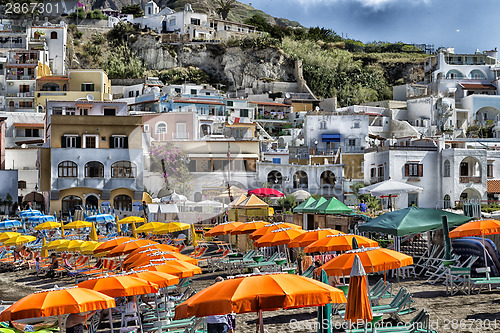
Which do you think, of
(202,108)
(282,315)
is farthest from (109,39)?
(282,315)

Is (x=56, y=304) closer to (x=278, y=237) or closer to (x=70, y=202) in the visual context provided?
(x=278, y=237)

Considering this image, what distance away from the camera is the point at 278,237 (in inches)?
784

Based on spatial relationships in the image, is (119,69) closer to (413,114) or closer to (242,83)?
(242,83)

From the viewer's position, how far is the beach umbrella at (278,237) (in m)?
19.7

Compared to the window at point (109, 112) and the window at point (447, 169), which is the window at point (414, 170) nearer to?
the window at point (447, 169)

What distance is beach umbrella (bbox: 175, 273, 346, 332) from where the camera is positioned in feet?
31.8

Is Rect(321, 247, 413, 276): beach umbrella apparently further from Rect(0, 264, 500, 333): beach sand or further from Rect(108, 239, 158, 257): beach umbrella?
Rect(108, 239, 158, 257): beach umbrella

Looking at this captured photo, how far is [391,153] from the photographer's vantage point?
4825 cm

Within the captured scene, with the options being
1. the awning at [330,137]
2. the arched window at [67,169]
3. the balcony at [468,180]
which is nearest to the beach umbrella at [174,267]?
the arched window at [67,169]

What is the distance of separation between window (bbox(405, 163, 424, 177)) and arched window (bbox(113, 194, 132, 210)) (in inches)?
819

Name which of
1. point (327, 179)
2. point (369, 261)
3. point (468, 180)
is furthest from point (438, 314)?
point (327, 179)

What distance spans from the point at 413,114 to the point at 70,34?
4763 centimetres

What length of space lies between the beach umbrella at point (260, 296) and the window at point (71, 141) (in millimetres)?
40593

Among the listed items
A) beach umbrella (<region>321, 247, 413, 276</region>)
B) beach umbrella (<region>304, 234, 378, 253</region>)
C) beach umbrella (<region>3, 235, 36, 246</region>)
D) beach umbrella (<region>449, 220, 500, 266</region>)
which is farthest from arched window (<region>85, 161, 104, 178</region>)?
beach umbrella (<region>321, 247, 413, 276</region>)
